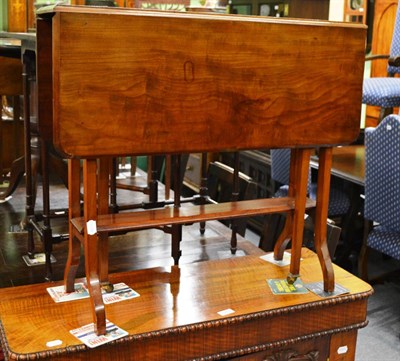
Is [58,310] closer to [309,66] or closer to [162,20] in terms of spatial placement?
[162,20]

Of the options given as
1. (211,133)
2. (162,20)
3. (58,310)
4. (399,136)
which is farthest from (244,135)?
(399,136)

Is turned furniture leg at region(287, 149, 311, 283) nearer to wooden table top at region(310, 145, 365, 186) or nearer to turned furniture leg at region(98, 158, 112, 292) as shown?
turned furniture leg at region(98, 158, 112, 292)

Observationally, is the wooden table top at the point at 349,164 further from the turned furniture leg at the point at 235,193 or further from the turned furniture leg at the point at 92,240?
the turned furniture leg at the point at 92,240

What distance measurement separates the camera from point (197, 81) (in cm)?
177

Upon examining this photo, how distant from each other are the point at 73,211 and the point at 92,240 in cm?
23

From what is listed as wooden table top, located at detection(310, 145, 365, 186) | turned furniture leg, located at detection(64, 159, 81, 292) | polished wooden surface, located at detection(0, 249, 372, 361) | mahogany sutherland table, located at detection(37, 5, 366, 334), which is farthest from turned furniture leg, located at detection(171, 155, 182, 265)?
wooden table top, located at detection(310, 145, 365, 186)

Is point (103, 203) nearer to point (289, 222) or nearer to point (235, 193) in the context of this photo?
point (289, 222)

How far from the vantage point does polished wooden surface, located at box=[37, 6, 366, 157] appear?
5.32 ft

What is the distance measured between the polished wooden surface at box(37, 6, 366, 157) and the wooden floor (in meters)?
1.14

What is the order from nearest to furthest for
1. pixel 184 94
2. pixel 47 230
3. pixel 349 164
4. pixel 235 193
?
pixel 184 94 < pixel 47 230 < pixel 235 193 < pixel 349 164

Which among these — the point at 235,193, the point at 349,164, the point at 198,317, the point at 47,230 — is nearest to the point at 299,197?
the point at 198,317

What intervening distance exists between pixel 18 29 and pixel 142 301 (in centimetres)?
381

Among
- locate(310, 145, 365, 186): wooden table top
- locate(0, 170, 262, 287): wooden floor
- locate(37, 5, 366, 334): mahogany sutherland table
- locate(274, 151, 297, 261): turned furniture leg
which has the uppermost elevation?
locate(37, 5, 366, 334): mahogany sutherland table

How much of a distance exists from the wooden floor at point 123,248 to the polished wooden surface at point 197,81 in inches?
45.0
